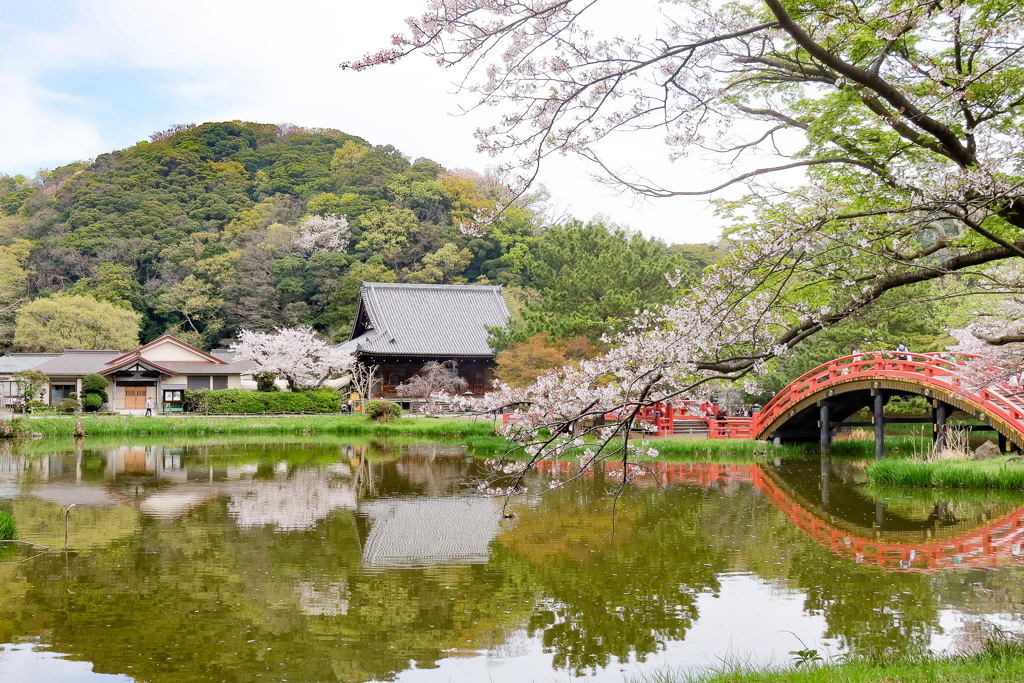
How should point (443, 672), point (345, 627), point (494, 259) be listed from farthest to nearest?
point (494, 259), point (345, 627), point (443, 672)

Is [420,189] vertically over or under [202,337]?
over

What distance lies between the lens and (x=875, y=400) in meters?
17.0

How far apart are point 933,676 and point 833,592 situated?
296cm

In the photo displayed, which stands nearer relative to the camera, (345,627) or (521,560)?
(345,627)

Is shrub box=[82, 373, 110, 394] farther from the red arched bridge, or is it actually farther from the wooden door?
the red arched bridge

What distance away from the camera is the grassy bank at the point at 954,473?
41.4 ft

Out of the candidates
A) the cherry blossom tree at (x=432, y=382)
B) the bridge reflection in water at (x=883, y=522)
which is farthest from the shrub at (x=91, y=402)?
the bridge reflection in water at (x=883, y=522)

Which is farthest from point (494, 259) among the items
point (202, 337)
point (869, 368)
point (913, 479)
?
point (913, 479)

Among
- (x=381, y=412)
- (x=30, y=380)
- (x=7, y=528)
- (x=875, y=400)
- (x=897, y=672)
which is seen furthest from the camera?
(x=30, y=380)

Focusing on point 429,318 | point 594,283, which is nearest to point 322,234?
point 429,318

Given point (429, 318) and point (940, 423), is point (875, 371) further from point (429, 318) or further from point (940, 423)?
point (429, 318)

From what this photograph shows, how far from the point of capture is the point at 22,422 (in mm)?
22672

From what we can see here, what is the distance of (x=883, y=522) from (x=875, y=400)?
23.2 feet

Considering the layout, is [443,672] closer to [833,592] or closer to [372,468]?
[833,592]
